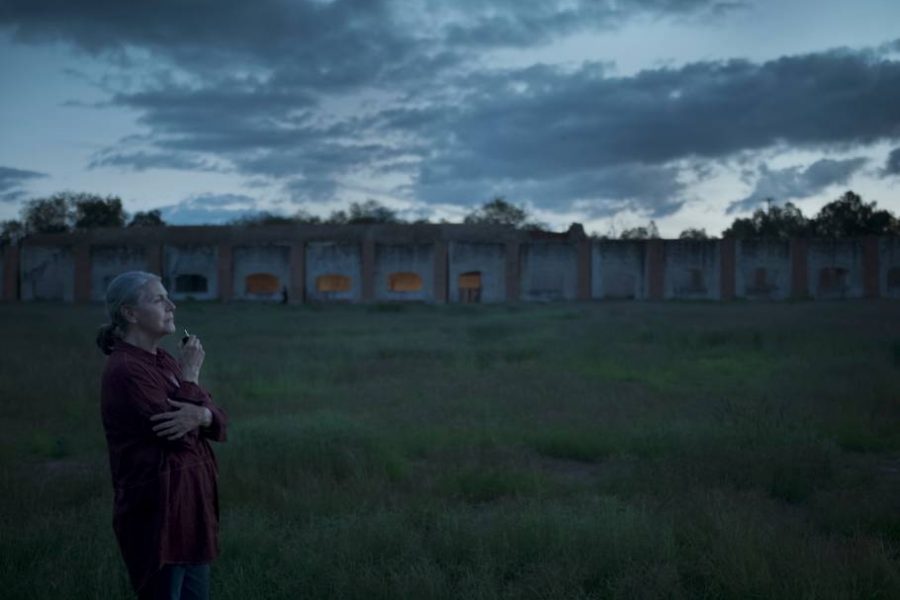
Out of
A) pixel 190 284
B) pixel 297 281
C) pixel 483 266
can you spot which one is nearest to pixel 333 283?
pixel 297 281

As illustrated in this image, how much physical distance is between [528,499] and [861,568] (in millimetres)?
1960

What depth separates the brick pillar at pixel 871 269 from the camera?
1305 inches

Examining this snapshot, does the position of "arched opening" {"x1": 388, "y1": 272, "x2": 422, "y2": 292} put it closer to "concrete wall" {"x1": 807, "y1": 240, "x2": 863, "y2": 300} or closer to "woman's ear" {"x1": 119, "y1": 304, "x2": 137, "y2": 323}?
"concrete wall" {"x1": 807, "y1": 240, "x2": 863, "y2": 300}

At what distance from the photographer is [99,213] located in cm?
6041

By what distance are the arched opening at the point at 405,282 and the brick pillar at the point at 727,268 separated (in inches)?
539

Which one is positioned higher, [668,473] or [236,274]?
[236,274]

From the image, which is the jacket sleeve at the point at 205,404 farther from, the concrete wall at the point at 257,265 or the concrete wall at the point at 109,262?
the concrete wall at the point at 109,262

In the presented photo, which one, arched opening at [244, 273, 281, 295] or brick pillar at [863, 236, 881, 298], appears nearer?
brick pillar at [863, 236, 881, 298]

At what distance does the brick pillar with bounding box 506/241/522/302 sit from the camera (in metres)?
33.3

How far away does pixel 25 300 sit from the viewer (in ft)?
120

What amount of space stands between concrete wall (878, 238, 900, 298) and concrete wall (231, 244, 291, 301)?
26410mm

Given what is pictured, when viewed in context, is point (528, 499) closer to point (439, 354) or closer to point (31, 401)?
point (31, 401)

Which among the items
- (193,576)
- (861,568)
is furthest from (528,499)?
(193,576)

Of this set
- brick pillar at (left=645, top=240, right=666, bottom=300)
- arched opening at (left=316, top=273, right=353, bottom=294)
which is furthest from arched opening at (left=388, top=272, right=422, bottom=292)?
brick pillar at (left=645, top=240, right=666, bottom=300)
